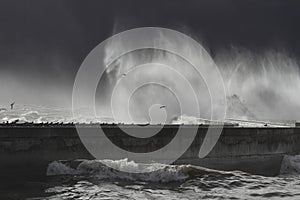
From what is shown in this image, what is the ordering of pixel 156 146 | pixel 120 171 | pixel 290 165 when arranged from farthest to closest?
pixel 290 165
pixel 156 146
pixel 120 171

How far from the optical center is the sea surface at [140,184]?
9875mm

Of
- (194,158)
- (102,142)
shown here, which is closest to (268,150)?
(194,158)

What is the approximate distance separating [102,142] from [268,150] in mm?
8787

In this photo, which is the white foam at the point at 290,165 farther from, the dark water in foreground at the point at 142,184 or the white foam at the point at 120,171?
the white foam at the point at 120,171

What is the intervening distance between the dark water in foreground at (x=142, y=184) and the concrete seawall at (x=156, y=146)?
0.70 metres

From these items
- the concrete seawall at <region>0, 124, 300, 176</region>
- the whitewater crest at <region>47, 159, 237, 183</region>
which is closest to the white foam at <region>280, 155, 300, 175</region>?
the concrete seawall at <region>0, 124, 300, 176</region>

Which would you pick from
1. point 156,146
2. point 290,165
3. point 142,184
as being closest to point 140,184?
point 142,184

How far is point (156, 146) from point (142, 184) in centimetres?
297

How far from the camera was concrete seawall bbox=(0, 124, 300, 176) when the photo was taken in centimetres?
1226

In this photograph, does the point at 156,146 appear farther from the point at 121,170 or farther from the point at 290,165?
the point at 290,165

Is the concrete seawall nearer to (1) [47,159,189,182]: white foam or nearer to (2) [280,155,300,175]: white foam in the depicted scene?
(2) [280,155,300,175]: white foam

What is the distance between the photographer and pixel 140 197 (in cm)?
959

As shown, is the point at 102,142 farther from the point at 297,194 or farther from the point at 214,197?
the point at 297,194

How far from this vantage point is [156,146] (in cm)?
1422
